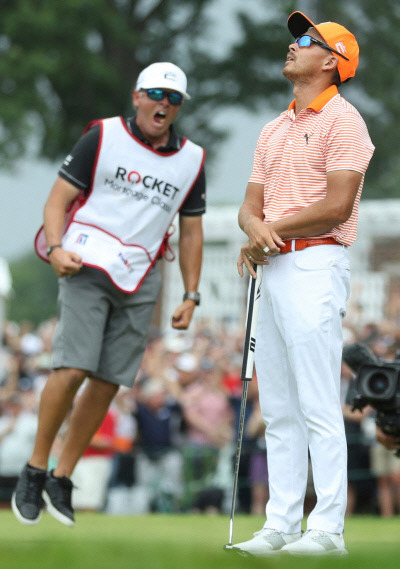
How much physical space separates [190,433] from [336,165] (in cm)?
740

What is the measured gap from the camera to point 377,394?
5777mm

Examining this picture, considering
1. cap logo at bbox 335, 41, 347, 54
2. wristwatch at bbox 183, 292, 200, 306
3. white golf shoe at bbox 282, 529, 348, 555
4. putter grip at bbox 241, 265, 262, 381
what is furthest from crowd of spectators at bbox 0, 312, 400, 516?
white golf shoe at bbox 282, 529, 348, 555

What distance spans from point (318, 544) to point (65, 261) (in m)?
2.17

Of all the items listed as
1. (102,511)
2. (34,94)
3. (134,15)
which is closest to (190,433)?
(102,511)

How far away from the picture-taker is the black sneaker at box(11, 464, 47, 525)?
6.36m

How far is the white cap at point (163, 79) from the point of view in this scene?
259 inches

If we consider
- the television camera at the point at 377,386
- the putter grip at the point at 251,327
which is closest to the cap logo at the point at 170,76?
the putter grip at the point at 251,327

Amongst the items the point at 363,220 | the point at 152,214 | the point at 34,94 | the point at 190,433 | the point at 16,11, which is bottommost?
the point at 190,433

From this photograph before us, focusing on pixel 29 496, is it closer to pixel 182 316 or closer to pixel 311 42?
pixel 182 316

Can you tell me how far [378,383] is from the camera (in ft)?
19.1

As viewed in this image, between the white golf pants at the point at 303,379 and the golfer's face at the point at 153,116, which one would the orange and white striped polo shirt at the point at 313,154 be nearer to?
the white golf pants at the point at 303,379

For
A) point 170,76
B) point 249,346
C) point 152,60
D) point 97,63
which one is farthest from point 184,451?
point 152,60

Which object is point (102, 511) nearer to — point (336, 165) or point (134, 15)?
point (336, 165)

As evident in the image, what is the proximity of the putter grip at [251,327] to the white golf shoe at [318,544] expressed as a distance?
78 cm
